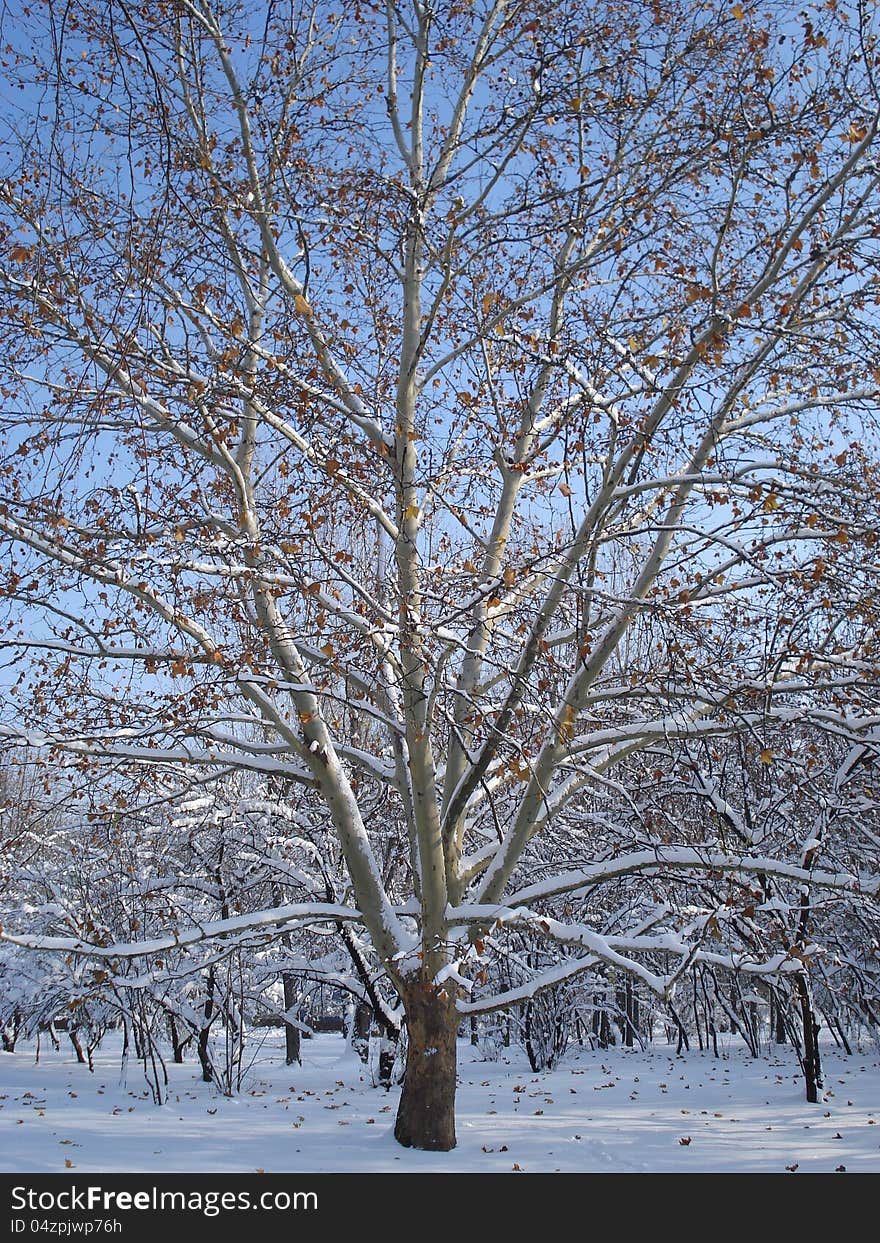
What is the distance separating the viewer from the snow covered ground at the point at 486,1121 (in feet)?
24.3

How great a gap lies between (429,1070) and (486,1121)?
3.82 meters

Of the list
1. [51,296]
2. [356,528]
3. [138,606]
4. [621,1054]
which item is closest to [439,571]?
[356,528]

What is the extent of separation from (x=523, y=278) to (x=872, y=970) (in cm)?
1320

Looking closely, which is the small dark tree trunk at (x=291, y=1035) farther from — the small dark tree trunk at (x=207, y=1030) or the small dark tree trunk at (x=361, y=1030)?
the small dark tree trunk at (x=207, y=1030)

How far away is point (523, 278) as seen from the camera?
8.01 meters

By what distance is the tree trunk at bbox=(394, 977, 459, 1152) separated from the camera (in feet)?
22.9

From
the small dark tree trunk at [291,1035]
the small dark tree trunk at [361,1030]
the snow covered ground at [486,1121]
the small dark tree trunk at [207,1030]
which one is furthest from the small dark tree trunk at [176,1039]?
the small dark tree trunk at [361,1030]

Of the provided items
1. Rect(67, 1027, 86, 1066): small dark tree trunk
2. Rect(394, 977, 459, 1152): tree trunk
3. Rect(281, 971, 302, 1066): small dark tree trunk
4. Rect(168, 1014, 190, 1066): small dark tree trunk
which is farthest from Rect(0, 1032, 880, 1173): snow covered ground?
Rect(67, 1027, 86, 1066): small dark tree trunk

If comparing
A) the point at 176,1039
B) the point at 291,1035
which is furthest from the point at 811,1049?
the point at 176,1039

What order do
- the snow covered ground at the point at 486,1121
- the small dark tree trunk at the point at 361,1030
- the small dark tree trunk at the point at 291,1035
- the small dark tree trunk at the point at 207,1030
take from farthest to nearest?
the small dark tree trunk at the point at 291,1035, the small dark tree trunk at the point at 361,1030, the small dark tree trunk at the point at 207,1030, the snow covered ground at the point at 486,1121

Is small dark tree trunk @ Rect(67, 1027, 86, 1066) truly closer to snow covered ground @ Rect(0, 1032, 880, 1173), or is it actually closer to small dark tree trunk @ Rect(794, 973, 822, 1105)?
snow covered ground @ Rect(0, 1032, 880, 1173)

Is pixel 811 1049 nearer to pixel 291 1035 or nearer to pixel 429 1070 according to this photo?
pixel 429 1070

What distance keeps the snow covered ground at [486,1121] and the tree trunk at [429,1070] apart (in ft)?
0.52

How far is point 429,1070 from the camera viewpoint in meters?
7.02
